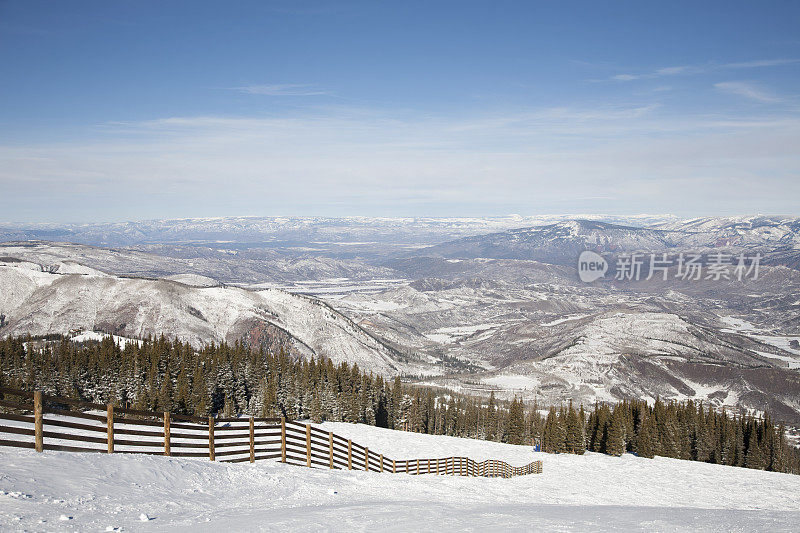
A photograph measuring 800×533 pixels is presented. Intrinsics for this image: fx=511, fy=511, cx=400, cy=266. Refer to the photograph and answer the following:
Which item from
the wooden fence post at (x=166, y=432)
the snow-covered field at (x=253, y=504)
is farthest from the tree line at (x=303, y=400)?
the snow-covered field at (x=253, y=504)

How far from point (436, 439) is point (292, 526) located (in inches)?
2572

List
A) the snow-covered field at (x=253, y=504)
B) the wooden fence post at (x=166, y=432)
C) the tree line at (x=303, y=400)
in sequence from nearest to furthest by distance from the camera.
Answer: the snow-covered field at (x=253, y=504) < the wooden fence post at (x=166, y=432) < the tree line at (x=303, y=400)

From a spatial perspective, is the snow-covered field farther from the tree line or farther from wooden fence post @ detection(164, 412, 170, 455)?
the tree line

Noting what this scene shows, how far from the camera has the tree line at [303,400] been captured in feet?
264

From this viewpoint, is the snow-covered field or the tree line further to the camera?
the tree line

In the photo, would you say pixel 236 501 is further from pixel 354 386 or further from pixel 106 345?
pixel 106 345

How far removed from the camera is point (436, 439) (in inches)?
2916

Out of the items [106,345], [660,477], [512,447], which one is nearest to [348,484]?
[660,477]

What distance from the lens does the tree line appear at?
80.5 meters

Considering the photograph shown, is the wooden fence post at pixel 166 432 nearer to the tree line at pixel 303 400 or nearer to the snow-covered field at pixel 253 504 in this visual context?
the snow-covered field at pixel 253 504

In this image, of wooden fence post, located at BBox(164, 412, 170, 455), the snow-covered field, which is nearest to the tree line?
wooden fence post, located at BBox(164, 412, 170, 455)

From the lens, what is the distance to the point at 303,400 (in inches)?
3408

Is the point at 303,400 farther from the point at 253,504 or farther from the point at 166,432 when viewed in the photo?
the point at 253,504

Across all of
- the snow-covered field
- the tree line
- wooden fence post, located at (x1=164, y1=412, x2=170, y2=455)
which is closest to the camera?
the snow-covered field
